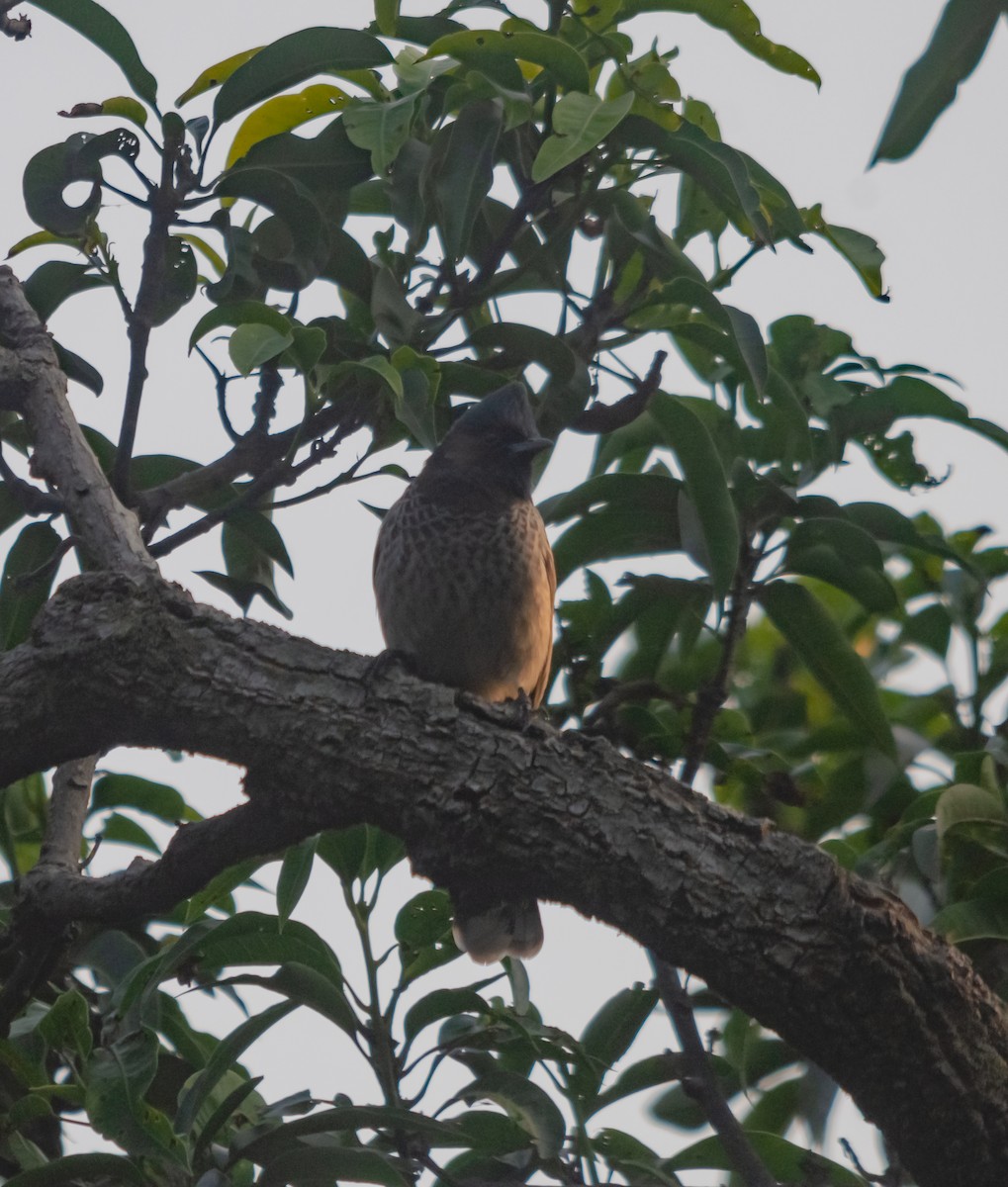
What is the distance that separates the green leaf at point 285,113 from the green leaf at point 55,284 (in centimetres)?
42

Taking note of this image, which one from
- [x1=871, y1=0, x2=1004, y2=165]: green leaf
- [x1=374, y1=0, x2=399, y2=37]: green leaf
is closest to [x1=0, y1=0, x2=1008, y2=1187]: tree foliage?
[x1=374, y1=0, x2=399, y2=37]: green leaf

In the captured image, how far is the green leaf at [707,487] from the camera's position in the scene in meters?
2.77

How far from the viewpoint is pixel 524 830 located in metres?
2.15

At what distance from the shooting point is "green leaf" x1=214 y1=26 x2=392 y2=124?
8.41 ft

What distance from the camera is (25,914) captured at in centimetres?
251

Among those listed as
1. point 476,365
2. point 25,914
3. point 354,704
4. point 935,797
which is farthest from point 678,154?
point 25,914

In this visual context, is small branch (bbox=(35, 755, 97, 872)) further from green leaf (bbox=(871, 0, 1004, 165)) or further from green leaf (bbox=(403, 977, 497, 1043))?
green leaf (bbox=(871, 0, 1004, 165))

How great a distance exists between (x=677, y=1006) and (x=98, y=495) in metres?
1.55

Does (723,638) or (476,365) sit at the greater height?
(476,365)

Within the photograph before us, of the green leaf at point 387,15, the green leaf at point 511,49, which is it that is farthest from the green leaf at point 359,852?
the green leaf at point 387,15

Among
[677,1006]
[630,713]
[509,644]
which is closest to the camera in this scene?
[677,1006]

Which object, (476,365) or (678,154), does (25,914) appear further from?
(678,154)

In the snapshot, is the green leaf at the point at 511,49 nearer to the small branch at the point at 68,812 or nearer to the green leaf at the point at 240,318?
the green leaf at the point at 240,318

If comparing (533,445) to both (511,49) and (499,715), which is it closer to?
(511,49)
